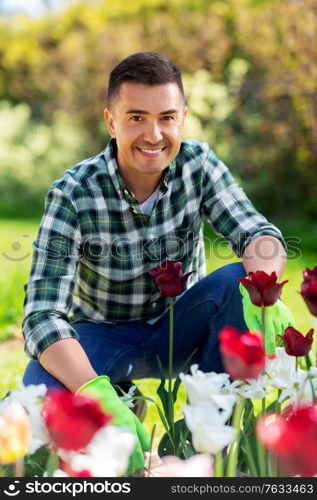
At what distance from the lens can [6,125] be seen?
8.47m

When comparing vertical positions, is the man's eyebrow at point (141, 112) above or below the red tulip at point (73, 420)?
above

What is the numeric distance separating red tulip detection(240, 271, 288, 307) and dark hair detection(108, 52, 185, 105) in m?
0.73

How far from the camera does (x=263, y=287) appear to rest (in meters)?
1.31

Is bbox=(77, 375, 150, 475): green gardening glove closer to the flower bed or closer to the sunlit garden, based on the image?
the sunlit garden

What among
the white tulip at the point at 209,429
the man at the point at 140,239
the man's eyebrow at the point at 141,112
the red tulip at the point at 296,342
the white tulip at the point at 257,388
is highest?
the man's eyebrow at the point at 141,112

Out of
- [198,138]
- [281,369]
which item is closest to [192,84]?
[198,138]

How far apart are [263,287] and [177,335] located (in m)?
0.74

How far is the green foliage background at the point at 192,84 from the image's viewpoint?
585 cm

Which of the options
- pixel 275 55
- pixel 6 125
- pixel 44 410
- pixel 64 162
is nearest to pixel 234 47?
pixel 275 55

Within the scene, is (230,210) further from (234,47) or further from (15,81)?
(15,81)

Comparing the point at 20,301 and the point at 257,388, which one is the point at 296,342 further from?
the point at 20,301

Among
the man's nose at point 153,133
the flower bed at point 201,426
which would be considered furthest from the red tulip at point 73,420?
the man's nose at point 153,133

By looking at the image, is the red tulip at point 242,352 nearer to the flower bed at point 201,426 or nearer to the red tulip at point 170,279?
the flower bed at point 201,426

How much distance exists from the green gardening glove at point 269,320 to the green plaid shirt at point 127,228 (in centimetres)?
33
